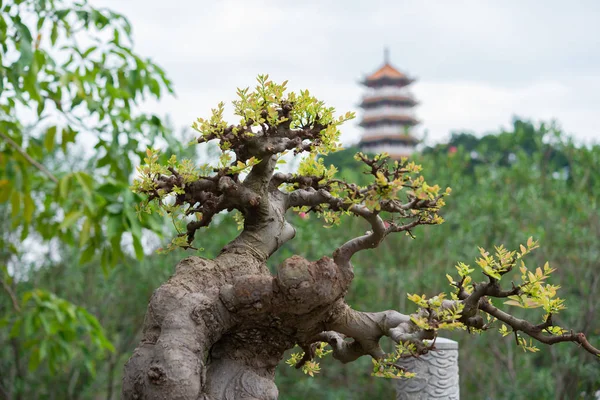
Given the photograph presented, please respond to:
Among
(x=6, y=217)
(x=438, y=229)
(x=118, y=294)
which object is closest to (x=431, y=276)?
(x=438, y=229)

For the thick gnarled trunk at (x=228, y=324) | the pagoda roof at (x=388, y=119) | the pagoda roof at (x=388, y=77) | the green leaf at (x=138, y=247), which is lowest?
the thick gnarled trunk at (x=228, y=324)

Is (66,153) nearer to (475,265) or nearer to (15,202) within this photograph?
(15,202)

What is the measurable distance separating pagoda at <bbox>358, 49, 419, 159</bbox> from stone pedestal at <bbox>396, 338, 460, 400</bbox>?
19.9 m

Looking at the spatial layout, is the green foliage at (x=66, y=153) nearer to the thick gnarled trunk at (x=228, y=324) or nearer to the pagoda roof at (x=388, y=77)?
the thick gnarled trunk at (x=228, y=324)

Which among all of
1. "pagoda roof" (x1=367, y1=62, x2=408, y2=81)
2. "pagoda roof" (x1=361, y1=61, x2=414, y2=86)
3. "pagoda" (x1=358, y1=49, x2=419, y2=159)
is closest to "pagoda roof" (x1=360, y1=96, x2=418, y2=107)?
"pagoda" (x1=358, y1=49, x2=419, y2=159)

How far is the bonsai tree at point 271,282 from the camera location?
1655 millimetres

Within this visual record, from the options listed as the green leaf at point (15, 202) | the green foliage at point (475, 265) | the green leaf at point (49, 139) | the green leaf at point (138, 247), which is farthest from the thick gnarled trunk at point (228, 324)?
the green foliage at point (475, 265)

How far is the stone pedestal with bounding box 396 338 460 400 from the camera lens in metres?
2.36

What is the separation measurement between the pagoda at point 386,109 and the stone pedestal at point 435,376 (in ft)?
65.4

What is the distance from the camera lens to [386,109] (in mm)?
22781

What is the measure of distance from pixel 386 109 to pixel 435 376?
68.6 ft

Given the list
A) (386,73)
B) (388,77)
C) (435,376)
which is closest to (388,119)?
(388,77)

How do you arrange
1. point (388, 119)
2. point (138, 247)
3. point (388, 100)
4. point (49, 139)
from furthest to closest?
point (388, 100) → point (388, 119) → point (49, 139) → point (138, 247)

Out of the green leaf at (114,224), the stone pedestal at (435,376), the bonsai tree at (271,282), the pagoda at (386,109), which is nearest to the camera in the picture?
the bonsai tree at (271,282)
